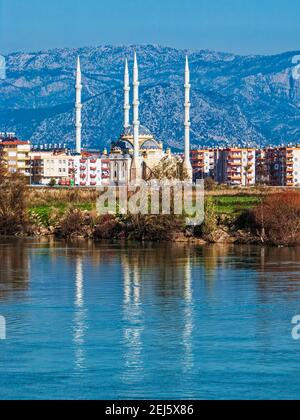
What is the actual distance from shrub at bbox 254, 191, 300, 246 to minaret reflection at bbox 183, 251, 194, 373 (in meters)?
10.2

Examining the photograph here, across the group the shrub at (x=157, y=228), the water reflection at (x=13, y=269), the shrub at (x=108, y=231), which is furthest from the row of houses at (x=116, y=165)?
the water reflection at (x=13, y=269)

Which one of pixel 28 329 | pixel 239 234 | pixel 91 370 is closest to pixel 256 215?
pixel 239 234

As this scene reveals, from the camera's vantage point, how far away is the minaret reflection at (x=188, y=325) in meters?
18.1

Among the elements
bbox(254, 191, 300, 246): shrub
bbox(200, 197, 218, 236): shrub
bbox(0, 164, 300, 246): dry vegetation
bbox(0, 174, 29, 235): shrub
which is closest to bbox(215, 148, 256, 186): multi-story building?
bbox(0, 164, 300, 246): dry vegetation

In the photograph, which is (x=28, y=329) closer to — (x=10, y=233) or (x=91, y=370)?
(x=91, y=370)

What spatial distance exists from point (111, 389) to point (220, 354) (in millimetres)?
2557

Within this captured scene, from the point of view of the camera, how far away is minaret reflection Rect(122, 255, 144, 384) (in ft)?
57.7

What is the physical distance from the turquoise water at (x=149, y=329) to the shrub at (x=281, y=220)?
22.4 ft

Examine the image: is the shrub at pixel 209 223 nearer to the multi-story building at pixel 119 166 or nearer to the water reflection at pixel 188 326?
the water reflection at pixel 188 326

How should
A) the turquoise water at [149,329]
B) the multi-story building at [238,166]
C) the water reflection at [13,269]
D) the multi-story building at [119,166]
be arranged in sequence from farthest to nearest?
1. the multi-story building at [238,166]
2. the multi-story building at [119,166]
3. the water reflection at [13,269]
4. the turquoise water at [149,329]

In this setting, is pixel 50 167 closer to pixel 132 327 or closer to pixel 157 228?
pixel 157 228

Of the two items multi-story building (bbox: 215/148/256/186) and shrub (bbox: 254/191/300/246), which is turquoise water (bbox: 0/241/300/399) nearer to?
shrub (bbox: 254/191/300/246)

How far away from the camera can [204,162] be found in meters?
123
